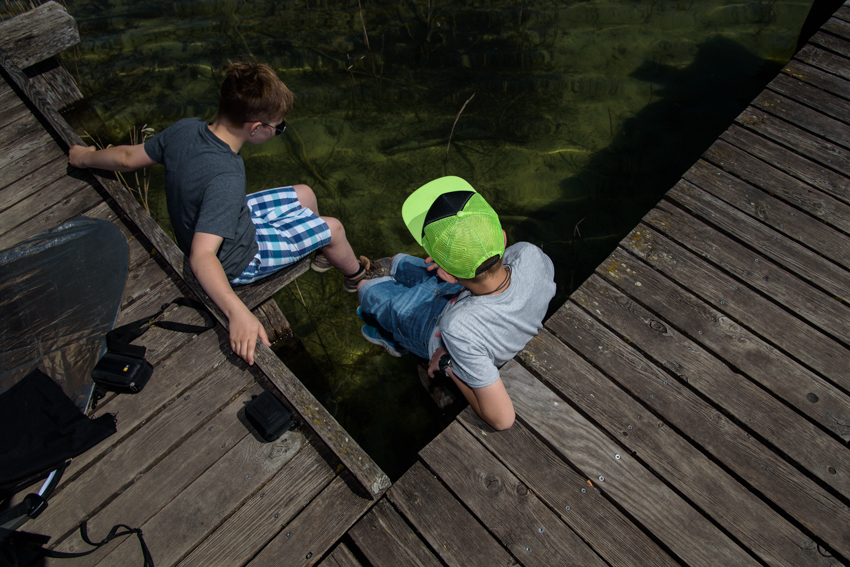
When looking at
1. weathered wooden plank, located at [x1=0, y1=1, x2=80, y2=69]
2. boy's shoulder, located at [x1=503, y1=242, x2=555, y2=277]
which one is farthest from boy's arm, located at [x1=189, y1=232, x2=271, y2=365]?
weathered wooden plank, located at [x1=0, y1=1, x2=80, y2=69]

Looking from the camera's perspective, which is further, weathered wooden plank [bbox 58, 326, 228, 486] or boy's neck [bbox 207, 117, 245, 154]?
boy's neck [bbox 207, 117, 245, 154]

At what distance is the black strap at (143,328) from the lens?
91.8 inches

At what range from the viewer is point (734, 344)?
245 centimetres

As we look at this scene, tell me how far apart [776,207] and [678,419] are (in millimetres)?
1741

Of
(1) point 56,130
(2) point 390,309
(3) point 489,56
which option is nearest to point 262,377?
(2) point 390,309

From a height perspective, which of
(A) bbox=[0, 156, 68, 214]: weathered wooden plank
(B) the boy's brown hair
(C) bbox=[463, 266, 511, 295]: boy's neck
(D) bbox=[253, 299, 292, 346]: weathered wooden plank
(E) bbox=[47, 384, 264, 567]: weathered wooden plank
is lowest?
(D) bbox=[253, 299, 292, 346]: weathered wooden plank

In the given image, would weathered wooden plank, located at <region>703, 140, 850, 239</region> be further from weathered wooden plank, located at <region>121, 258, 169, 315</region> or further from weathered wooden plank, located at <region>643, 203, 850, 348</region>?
weathered wooden plank, located at <region>121, 258, 169, 315</region>

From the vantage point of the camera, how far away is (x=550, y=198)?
4531 millimetres

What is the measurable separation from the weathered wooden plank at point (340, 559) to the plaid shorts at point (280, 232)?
1527 mm

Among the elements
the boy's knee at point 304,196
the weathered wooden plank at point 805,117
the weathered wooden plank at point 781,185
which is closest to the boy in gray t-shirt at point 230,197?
the boy's knee at point 304,196

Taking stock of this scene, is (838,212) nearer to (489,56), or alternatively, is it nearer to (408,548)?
(408,548)

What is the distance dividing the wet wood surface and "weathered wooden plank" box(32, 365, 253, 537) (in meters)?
0.97

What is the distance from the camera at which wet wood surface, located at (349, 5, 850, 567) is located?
1.98m

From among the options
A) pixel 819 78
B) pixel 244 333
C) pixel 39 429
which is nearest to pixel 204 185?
pixel 244 333
